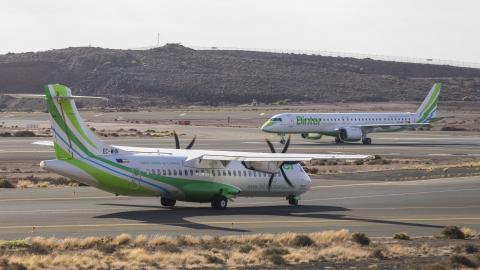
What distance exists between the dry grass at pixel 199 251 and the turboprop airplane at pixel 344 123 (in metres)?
58.8

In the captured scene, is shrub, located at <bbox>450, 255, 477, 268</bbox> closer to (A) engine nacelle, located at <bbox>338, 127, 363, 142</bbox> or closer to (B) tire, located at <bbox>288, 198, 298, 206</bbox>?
(B) tire, located at <bbox>288, 198, 298, 206</bbox>

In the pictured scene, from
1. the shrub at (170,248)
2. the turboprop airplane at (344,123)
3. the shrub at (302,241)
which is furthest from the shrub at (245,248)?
the turboprop airplane at (344,123)

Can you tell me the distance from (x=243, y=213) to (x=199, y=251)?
39.7 ft

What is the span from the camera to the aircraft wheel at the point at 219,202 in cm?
4038

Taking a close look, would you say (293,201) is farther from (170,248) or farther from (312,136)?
(312,136)

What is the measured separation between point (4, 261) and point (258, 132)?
289 ft

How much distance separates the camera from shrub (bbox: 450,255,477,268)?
987 inches

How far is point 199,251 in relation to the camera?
89.8 feet

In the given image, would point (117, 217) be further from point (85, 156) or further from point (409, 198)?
point (409, 198)

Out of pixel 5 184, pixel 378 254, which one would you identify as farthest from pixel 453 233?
pixel 5 184

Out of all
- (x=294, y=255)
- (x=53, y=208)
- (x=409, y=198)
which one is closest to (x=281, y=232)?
(x=294, y=255)

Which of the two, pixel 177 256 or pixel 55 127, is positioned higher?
pixel 55 127

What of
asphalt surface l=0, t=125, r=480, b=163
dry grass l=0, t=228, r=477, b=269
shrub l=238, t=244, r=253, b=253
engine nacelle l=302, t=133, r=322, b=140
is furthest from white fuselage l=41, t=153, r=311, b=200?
engine nacelle l=302, t=133, r=322, b=140

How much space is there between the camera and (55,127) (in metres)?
36.4
